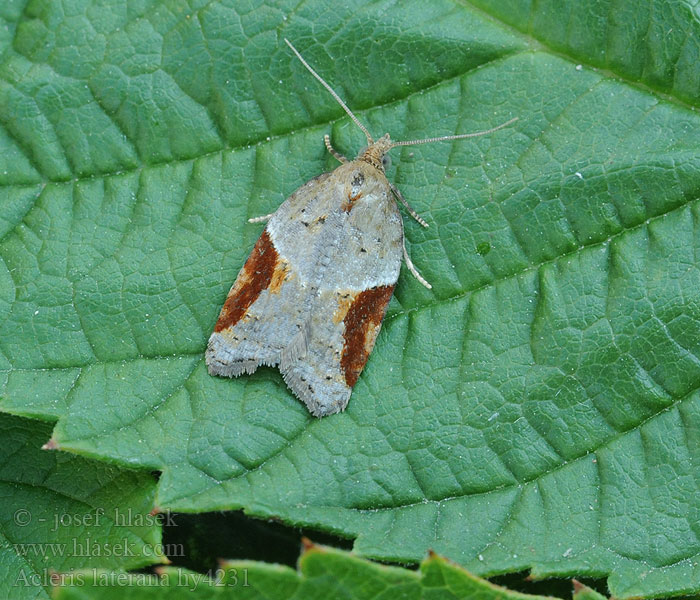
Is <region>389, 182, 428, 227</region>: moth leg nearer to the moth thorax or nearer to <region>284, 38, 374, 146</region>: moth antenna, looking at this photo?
the moth thorax

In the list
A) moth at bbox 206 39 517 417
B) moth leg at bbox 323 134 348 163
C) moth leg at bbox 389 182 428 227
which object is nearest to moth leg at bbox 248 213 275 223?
moth at bbox 206 39 517 417

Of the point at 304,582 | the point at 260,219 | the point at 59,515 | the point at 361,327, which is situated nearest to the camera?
the point at 304,582

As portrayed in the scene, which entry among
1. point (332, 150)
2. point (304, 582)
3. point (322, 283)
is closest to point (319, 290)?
point (322, 283)

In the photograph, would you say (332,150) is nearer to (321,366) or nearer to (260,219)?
(260,219)

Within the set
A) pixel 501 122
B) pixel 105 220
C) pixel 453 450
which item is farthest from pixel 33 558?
pixel 501 122

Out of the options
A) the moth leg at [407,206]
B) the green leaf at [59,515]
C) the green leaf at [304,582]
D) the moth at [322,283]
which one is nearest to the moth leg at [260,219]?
the moth at [322,283]

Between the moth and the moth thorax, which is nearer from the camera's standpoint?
the moth

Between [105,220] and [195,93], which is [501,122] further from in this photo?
[105,220]

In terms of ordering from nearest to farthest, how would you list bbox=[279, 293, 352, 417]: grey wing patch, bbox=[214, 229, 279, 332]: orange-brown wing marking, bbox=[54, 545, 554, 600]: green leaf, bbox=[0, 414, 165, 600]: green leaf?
1. bbox=[54, 545, 554, 600]: green leaf
2. bbox=[0, 414, 165, 600]: green leaf
3. bbox=[279, 293, 352, 417]: grey wing patch
4. bbox=[214, 229, 279, 332]: orange-brown wing marking
